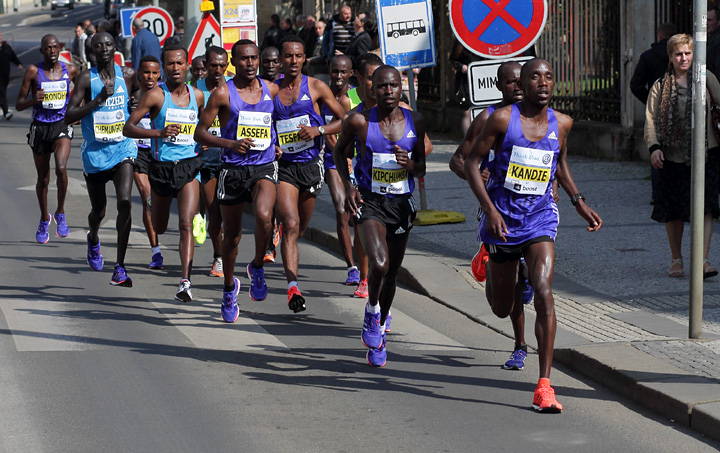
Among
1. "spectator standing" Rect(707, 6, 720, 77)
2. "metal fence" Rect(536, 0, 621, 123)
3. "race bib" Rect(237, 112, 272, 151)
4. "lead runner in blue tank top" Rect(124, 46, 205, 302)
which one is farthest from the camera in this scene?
"metal fence" Rect(536, 0, 621, 123)

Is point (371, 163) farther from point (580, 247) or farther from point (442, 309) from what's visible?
point (580, 247)

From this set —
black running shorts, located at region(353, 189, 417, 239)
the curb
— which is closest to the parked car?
the curb

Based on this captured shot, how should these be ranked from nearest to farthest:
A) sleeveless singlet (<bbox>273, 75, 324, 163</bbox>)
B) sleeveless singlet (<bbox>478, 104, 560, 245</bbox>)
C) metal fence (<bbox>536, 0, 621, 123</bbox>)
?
sleeveless singlet (<bbox>478, 104, 560, 245</bbox>)
sleeveless singlet (<bbox>273, 75, 324, 163</bbox>)
metal fence (<bbox>536, 0, 621, 123</bbox>)

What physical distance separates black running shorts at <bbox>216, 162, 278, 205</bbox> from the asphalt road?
0.88 meters

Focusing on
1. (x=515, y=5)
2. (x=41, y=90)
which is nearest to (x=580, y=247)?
(x=515, y=5)

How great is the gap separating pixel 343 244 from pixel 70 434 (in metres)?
4.63

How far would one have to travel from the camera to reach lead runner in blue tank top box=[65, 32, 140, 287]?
10.5 m

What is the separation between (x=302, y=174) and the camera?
920 centimetres

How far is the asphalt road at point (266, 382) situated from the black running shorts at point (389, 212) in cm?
81

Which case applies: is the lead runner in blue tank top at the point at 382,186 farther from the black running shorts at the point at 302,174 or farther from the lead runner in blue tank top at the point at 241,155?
the black running shorts at the point at 302,174

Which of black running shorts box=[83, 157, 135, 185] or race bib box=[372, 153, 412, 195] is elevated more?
race bib box=[372, 153, 412, 195]

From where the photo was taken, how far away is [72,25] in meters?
85.1

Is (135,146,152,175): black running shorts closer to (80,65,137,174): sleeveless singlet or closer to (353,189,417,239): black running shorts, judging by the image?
(80,65,137,174): sleeveless singlet

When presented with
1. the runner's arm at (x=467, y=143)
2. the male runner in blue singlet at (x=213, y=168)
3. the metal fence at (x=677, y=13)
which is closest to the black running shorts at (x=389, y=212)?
the runner's arm at (x=467, y=143)
